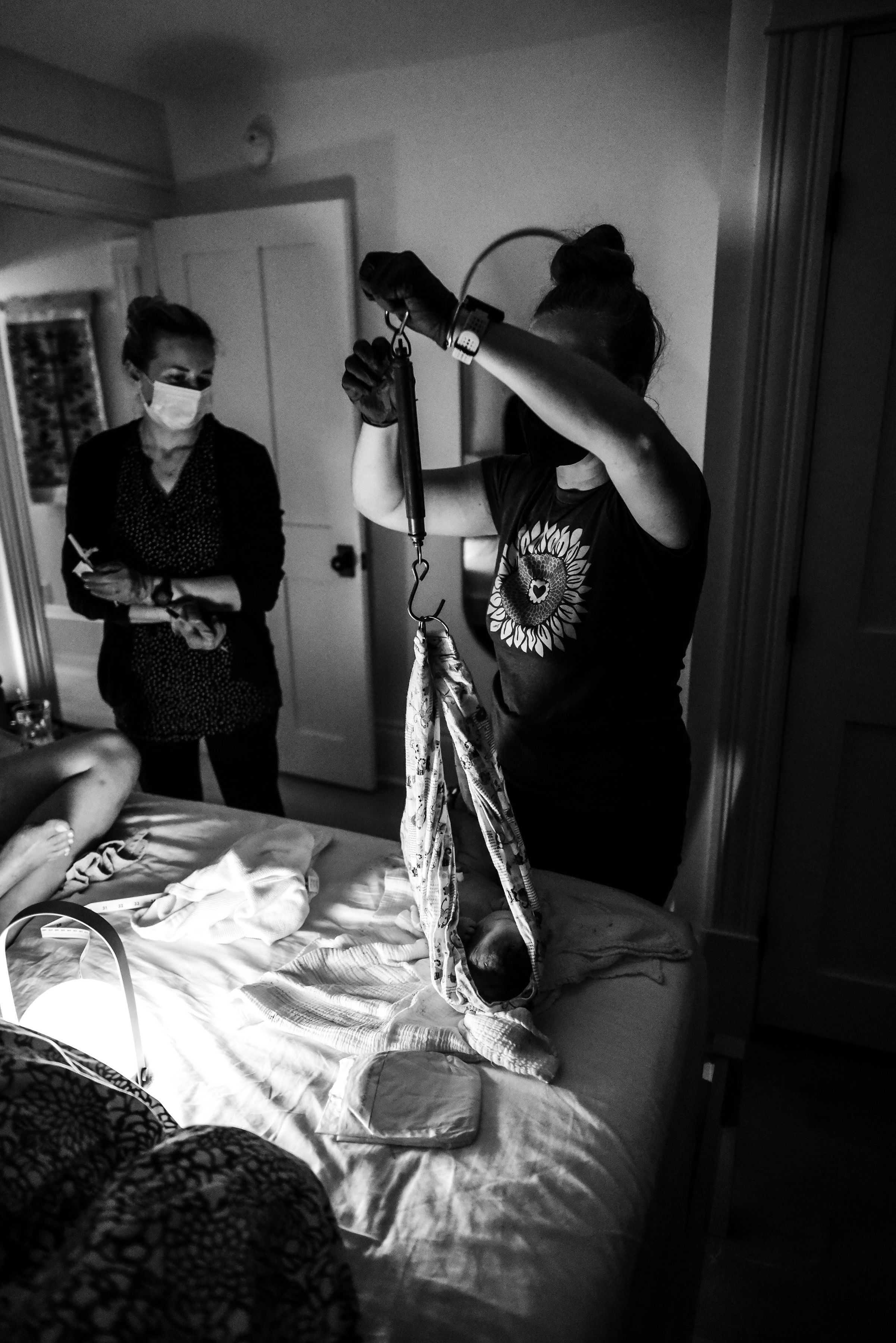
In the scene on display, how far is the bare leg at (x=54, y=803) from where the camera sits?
1456mm

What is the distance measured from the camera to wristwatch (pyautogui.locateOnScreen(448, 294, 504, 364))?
92 cm

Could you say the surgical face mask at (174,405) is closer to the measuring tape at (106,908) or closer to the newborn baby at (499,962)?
the measuring tape at (106,908)

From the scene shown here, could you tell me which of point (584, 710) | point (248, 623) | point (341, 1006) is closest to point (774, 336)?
point (584, 710)

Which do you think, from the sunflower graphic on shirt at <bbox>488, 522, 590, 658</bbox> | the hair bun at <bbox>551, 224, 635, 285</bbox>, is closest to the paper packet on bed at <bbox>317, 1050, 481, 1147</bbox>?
the sunflower graphic on shirt at <bbox>488, 522, 590, 658</bbox>

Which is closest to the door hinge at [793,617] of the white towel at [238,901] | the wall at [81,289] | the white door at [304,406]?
the white towel at [238,901]

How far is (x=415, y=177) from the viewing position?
2660mm

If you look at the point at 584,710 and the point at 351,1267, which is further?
the point at 584,710

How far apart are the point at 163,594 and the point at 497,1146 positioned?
1.40 meters

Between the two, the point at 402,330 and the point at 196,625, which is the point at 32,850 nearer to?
the point at 196,625

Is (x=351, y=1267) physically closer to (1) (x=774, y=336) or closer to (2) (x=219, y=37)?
(1) (x=774, y=336)

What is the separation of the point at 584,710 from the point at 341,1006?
20.6 inches

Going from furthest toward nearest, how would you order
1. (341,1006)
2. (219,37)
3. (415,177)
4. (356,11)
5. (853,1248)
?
(415,177) → (219,37) → (356,11) → (853,1248) → (341,1006)

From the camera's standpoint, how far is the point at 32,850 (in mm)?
1465

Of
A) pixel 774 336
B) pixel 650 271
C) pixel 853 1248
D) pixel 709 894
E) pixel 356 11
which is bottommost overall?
pixel 853 1248
